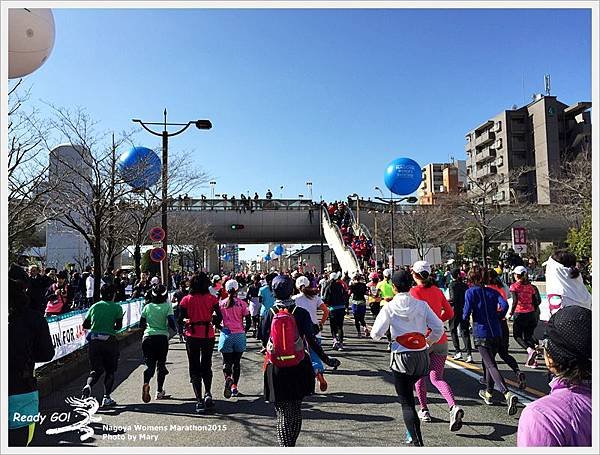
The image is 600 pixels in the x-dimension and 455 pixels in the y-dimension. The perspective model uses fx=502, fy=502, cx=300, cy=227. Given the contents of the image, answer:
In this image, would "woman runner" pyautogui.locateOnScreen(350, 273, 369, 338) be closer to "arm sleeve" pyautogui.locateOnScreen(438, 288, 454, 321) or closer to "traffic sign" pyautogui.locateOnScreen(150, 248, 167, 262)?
"traffic sign" pyautogui.locateOnScreen(150, 248, 167, 262)

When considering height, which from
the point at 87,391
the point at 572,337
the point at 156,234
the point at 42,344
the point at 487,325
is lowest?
the point at 87,391

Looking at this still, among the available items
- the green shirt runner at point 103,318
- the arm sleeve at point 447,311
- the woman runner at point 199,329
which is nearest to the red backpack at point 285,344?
the woman runner at point 199,329

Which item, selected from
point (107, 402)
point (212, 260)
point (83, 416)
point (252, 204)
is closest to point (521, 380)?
point (107, 402)

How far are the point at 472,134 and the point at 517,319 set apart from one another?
7202 centimetres

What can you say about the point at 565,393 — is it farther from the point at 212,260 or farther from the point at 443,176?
the point at 443,176

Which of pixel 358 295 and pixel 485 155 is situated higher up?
pixel 485 155

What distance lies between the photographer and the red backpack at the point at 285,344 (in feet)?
14.6

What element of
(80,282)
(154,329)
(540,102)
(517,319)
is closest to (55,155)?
(80,282)

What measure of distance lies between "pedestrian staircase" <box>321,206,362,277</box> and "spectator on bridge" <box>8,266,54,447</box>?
76.6 feet

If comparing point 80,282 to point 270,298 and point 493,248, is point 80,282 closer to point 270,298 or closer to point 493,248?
point 270,298

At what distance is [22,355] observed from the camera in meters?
3.48

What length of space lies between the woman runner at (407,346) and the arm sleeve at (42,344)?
2.77 metres

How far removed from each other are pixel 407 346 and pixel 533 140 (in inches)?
2703

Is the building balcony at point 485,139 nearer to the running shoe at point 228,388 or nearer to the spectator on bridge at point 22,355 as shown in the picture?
the running shoe at point 228,388
